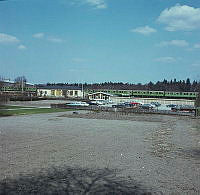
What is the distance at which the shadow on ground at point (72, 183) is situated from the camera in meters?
6.10

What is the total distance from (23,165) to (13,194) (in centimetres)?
261

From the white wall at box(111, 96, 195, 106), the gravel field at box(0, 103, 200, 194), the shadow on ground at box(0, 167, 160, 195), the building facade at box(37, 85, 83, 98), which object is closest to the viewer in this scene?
the shadow on ground at box(0, 167, 160, 195)

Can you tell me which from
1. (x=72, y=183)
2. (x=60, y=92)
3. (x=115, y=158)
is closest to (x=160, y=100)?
(x=60, y=92)

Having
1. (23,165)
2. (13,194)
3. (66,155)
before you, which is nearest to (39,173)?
(23,165)

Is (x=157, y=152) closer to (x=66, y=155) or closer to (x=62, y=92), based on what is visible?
(x=66, y=155)

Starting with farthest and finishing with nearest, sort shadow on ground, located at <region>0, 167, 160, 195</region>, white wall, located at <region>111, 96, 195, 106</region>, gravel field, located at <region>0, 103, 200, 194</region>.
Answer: white wall, located at <region>111, 96, 195, 106</region>
gravel field, located at <region>0, 103, 200, 194</region>
shadow on ground, located at <region>0, 167, 160, 195</region>

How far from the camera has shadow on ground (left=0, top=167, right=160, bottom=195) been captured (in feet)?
20.0

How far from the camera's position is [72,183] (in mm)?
6648

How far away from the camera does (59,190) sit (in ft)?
Answer: 20.2

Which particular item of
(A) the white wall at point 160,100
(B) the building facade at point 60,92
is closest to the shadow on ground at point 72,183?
(A) the white wall at point 160,100

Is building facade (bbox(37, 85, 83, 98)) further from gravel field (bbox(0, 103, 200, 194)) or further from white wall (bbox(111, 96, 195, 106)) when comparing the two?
gravel field (bbox(0, 103, 200, 194))

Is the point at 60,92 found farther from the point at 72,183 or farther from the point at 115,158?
the point at 72,183

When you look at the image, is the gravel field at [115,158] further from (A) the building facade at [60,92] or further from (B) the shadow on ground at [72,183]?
(A) the building facade at [60,92]

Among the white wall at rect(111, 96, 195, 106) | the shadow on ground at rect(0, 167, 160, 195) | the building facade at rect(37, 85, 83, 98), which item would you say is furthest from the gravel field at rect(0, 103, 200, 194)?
the building facade at rect(37, 85, 83, 98)
